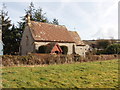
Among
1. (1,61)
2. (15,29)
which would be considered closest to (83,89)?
(1,61)

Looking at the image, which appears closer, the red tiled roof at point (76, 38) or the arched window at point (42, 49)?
the arched window at point (42, 49)

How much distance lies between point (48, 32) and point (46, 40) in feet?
9.79

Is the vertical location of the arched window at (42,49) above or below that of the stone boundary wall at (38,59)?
above

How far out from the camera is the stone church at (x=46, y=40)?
2903 cm

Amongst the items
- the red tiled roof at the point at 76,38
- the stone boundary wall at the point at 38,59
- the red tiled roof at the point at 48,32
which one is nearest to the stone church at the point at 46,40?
the red tiled roof at the point at 48,32

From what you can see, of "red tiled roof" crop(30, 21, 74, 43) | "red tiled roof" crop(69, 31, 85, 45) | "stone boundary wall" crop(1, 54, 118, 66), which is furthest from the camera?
"red tiled roof" crop(69, 31, 85, 45)

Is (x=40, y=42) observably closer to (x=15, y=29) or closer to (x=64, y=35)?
(x=64, y=35)

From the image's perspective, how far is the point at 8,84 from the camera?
7.35 m

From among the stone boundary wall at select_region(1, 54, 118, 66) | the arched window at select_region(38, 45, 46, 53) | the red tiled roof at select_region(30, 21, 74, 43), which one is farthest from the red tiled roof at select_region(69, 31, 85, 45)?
the stone boundary wall at select_region(1, 54, 118, 66)

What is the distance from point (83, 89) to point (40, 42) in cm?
2284

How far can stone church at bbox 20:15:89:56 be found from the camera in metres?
29.0

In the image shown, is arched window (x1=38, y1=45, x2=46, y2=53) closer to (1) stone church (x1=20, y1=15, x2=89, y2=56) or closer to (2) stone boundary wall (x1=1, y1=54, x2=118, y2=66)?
(1) stone church (x1=20, y1=15, x2=89, y2=56)

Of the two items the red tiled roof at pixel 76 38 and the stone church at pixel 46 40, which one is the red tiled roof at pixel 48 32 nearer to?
the stone church at pixel 46 40

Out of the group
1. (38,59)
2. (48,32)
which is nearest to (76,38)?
(48,32)
